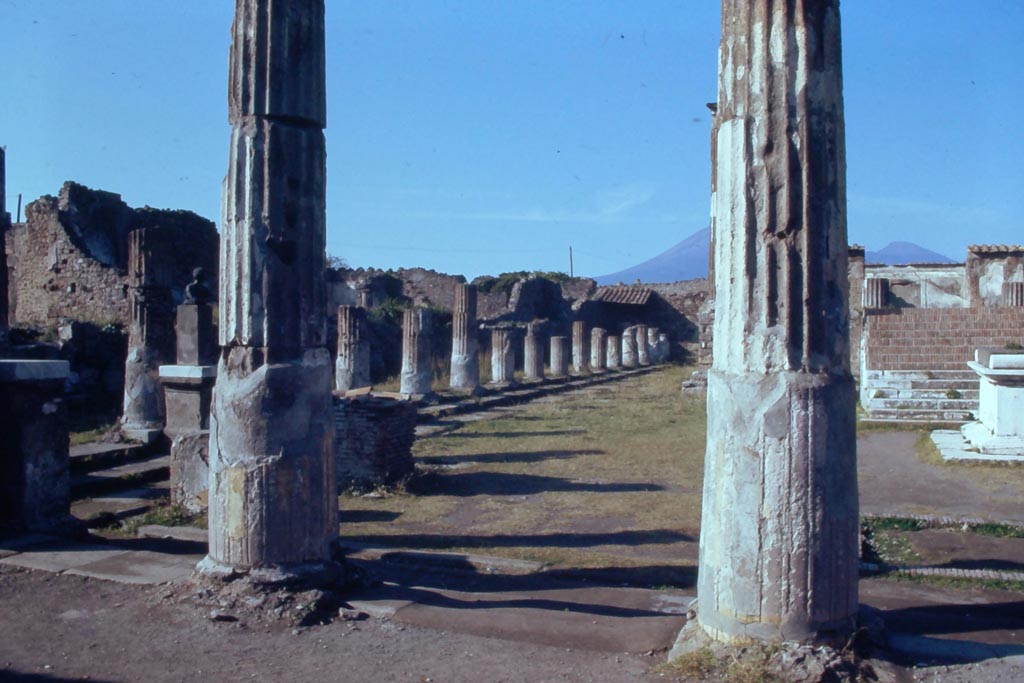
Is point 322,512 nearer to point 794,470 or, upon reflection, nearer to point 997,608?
point 794,470

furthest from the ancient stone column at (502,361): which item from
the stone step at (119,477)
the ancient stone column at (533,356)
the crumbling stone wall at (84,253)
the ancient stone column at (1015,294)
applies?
the ancient stone column at (1015,294)

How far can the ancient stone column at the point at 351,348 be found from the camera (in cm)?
1644

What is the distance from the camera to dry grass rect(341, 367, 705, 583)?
6887 mm

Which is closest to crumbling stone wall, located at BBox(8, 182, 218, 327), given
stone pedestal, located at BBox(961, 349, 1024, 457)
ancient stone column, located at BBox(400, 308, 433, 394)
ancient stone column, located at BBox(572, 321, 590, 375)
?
ancient stone column, located at BBox(400, 308, 433, 394)

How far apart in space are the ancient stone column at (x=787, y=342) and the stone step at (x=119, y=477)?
7021mm

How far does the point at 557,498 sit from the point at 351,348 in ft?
27.7

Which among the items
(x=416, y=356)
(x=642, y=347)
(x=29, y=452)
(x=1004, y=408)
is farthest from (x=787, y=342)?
(x=642, y=347)

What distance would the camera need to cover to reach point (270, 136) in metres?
5.23

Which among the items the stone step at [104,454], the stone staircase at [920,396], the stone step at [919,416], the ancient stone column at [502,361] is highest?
the ancient stone column at [502,361]

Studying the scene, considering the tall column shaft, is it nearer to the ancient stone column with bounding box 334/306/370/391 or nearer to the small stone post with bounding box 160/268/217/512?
the small stone post with bounding box 160/268/217/512

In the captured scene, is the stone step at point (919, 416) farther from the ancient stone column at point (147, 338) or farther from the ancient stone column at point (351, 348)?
the ancient stone column at point (147, 338)

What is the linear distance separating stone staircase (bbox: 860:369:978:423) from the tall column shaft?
40.0ft

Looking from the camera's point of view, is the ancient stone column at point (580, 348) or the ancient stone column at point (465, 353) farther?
the ancient stone column at point (580, 348)

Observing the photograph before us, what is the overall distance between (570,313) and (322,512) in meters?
34.9
